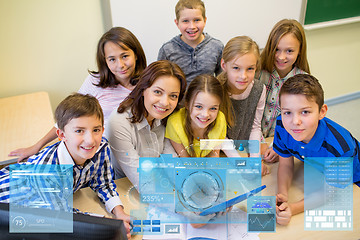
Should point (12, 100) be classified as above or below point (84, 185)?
above

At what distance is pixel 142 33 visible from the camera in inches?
80.1

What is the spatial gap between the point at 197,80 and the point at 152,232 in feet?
1.85

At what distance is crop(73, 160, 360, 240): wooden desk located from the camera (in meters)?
0.88

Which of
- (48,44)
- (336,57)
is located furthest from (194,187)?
(336,57)

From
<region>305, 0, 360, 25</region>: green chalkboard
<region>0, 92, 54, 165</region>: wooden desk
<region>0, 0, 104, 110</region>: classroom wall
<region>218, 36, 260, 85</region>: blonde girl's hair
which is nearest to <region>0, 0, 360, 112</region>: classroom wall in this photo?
<region>0, 0, 104, 110</region>: classroom wall

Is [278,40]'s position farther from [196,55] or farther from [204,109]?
[204,109]

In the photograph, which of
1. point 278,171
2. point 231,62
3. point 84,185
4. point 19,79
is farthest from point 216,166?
point 19,79

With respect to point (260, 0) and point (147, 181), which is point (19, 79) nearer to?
point (147, 181)

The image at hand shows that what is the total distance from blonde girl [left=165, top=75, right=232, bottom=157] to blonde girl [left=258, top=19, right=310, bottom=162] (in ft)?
1.26

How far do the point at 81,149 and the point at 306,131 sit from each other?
68 cm

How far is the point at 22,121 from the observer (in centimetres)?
157
